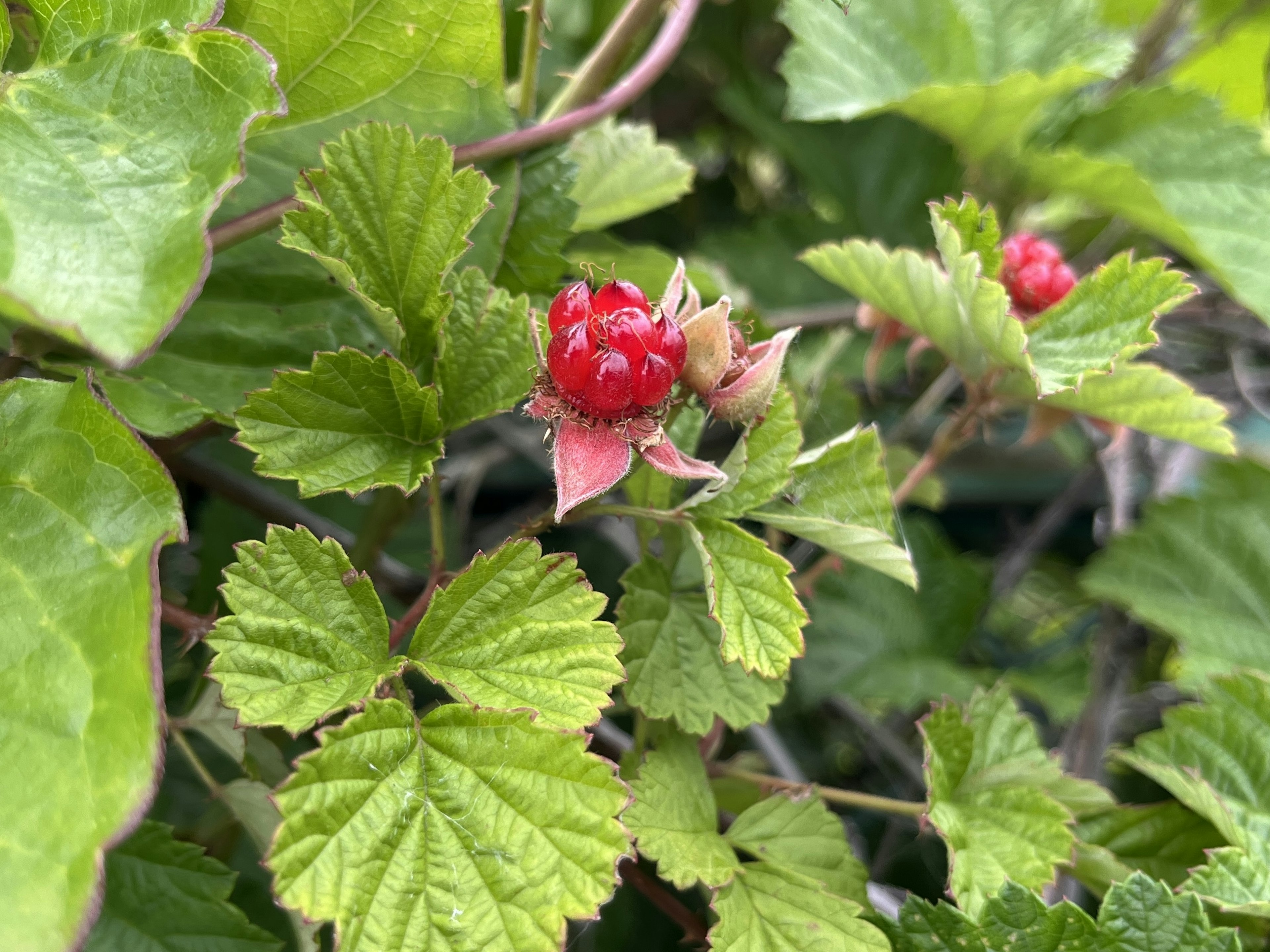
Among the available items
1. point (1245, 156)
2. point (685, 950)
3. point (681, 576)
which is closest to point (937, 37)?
point (1245, 156)

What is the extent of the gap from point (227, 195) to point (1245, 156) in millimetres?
1107

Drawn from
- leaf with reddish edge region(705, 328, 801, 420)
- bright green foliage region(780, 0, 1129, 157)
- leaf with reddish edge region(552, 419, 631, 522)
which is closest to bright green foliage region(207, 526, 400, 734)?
leaf with reddish edge region(552, 419, 631, 522)

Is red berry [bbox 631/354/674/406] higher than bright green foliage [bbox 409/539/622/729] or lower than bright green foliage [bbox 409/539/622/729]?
higher

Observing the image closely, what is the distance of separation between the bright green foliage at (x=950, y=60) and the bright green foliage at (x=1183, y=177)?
76mm

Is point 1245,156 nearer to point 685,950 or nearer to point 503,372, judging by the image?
point 503,372

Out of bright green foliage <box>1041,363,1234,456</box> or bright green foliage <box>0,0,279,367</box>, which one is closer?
bright green foliage <box>0,0,279,367</box>

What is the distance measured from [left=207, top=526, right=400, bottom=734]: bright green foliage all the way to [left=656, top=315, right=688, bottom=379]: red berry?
24 cm

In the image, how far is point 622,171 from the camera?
0.92m

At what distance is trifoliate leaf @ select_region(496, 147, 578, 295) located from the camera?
780 mm

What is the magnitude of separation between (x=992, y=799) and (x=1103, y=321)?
397 mm

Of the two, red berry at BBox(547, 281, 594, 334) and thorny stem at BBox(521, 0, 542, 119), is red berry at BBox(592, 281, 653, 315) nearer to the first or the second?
red berry at BBox(547, 281, 594, 334)

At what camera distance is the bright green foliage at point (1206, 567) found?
1.08 m

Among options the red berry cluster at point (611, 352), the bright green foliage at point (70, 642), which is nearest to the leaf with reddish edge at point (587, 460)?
the red berry cluster at point (611, 352)

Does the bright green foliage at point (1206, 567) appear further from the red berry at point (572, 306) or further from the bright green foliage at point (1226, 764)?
the red berry at point (572, 306)
